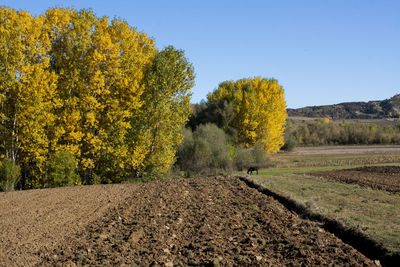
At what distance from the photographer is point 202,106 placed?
5394 cm

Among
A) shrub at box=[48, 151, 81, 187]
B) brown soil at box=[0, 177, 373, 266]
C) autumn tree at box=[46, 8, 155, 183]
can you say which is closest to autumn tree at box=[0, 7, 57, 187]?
shrub at box=[48, 151, 81, 187]

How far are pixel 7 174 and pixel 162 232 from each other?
1335 centimetres

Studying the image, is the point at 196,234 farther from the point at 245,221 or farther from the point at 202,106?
the point at 202,106

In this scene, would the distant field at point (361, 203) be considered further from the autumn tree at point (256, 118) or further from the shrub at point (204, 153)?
the autumn tree at point (256, 118)

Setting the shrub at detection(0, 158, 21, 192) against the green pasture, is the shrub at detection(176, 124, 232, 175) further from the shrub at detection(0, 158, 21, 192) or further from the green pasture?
the shrub at detection(0, 158, 21, 192)

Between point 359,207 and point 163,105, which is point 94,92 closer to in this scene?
point 163,105

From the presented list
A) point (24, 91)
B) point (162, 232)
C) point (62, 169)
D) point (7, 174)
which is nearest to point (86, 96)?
point (24, 91)

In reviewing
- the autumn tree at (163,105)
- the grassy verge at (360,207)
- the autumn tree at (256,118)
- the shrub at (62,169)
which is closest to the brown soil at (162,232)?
the grassy verge at (360,207)

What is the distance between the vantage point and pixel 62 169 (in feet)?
71.3

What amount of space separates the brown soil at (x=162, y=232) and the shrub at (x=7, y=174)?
9.35ft

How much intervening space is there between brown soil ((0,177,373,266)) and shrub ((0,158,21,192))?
2.85m

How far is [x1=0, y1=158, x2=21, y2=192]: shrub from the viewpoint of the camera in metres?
19.5

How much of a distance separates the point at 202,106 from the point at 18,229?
44.0m

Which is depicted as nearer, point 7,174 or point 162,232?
point 162,232
